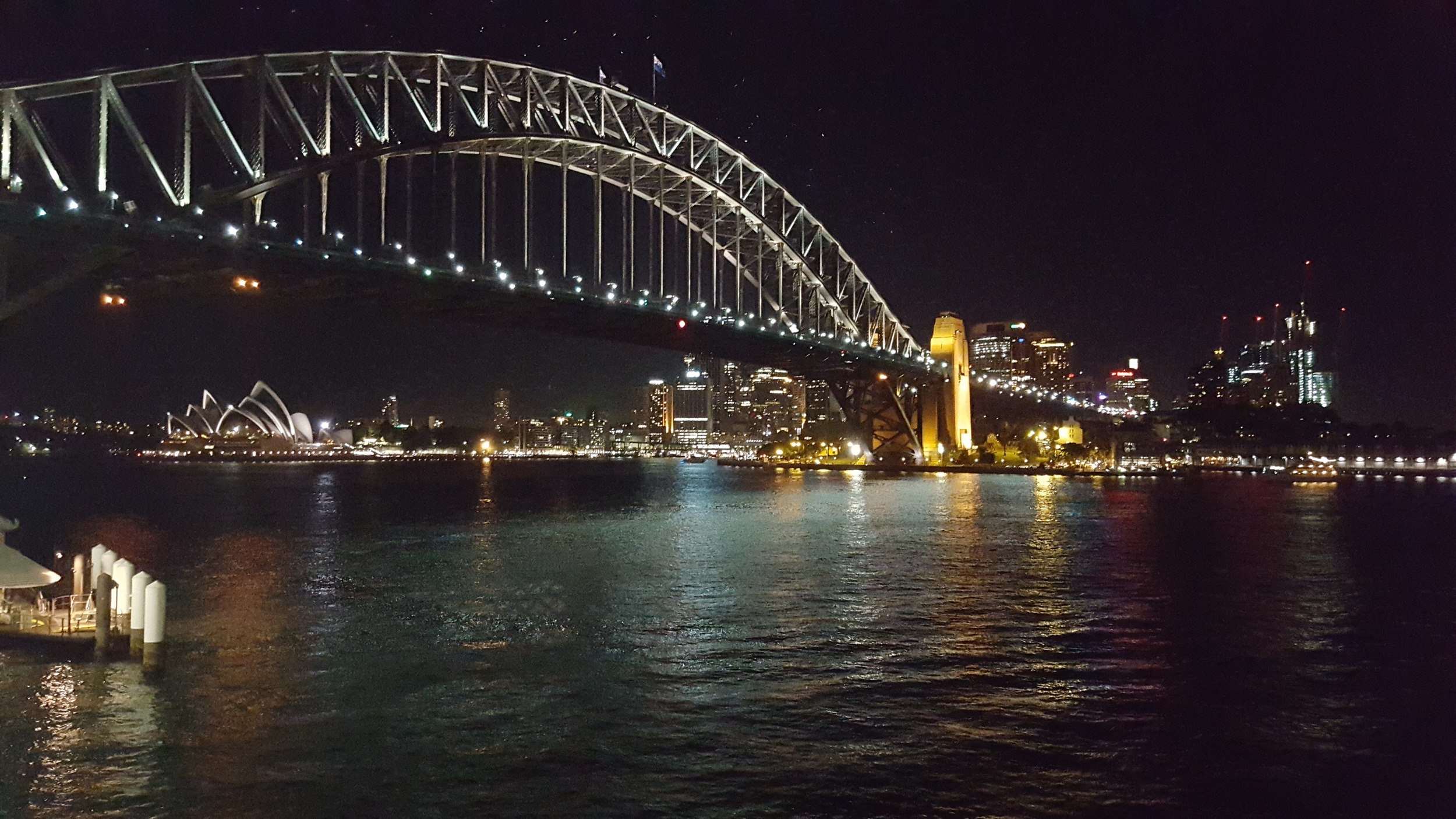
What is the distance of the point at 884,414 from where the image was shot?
88062mm

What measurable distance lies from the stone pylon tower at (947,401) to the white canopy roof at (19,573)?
7993 centimetres

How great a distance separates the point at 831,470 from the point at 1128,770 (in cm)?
8542

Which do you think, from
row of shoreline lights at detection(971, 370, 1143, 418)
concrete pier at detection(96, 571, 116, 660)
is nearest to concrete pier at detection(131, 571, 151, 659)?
concrete pier at detection(96, 571, 116, 660)

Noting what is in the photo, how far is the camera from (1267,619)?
58.1ft

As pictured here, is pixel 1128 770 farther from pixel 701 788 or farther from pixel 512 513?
pixel 512 513

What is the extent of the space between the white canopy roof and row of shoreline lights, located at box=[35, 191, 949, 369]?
12.8m

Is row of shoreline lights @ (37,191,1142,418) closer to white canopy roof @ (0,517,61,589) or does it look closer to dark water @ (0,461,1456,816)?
dark water @ (0,461,1456,816)

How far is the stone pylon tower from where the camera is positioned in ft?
302

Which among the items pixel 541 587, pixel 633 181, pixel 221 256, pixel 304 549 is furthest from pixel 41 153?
pixel 633 181

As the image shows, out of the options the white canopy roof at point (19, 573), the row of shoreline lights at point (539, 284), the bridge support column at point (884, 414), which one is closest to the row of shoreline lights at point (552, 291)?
the row of shoreline lights at point (539, 284)

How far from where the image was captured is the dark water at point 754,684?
8.90 metres

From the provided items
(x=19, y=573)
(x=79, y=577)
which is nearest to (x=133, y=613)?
(x=19, y=573)

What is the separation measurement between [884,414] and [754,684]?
3015 inches

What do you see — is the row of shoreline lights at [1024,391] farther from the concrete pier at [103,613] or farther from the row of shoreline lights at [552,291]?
the concrete pier at [103,613]
